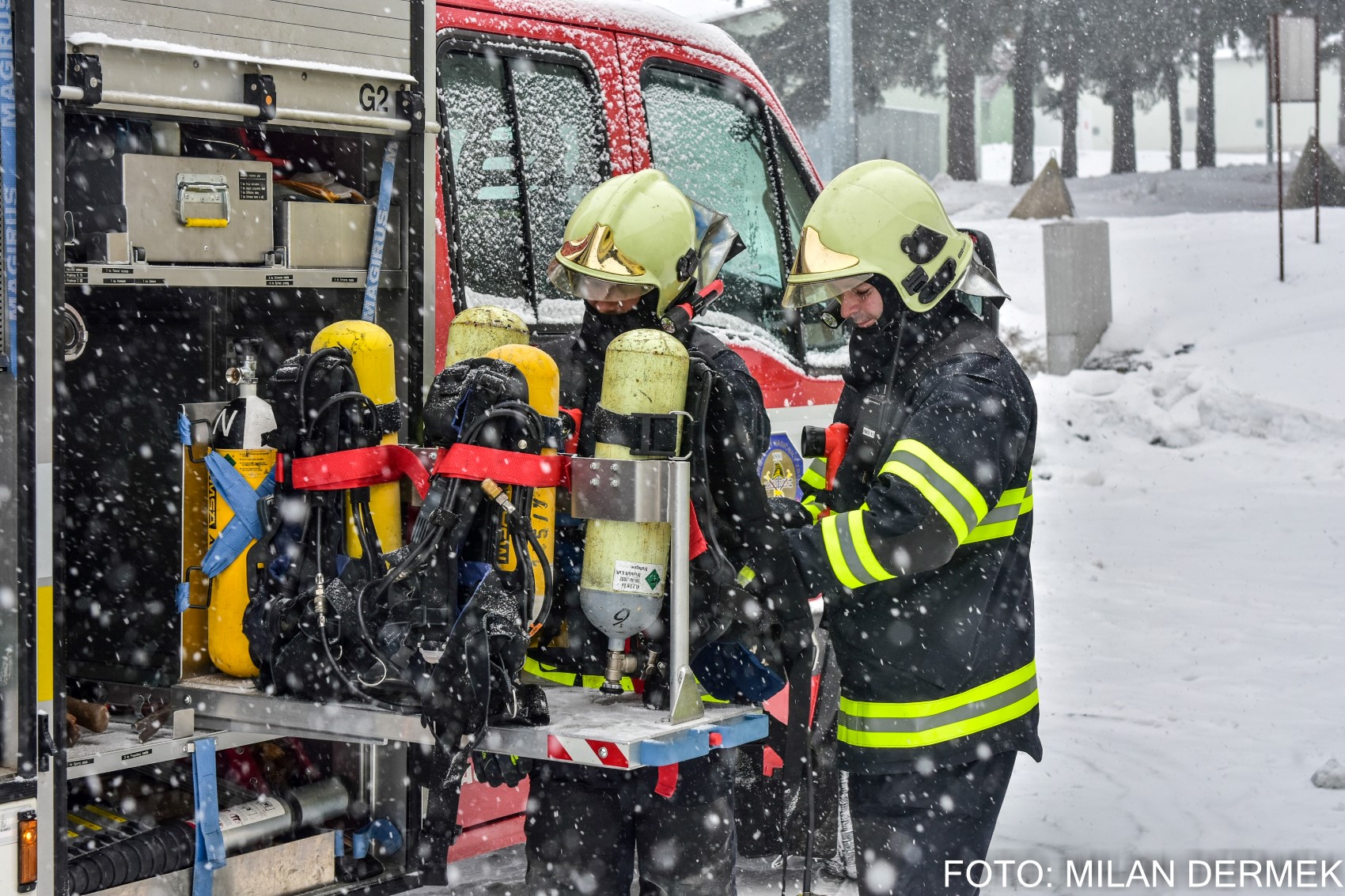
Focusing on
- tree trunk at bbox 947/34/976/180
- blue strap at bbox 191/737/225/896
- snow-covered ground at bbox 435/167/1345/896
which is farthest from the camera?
tree trunk at bbox 947/34/976/180

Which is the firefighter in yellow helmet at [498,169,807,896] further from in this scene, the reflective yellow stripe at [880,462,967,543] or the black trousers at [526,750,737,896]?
the reflective yellow stripe at [880,462,967,543]

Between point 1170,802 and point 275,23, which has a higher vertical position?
point 275,23

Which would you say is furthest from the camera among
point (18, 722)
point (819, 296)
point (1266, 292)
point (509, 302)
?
point (1266, 292)

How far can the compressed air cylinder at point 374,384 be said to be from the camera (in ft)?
11.3

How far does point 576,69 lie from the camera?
484cm

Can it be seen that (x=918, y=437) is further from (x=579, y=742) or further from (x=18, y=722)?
(x=18, y=722)

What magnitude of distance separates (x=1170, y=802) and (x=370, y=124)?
12.6 ft

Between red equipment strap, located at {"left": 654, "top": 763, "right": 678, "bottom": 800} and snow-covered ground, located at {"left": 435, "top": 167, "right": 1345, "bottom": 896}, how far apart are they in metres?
1.55

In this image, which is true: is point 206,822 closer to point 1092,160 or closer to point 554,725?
point 554,725

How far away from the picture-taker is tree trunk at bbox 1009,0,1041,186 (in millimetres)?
30141

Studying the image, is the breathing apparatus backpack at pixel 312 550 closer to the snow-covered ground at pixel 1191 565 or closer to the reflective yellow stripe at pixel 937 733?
the reflective yellow stripe at pixel 937 733

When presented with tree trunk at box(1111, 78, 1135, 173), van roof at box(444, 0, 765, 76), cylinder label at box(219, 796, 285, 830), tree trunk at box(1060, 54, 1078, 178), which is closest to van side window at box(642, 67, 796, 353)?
van roof at box(444, 0, 765, 76)

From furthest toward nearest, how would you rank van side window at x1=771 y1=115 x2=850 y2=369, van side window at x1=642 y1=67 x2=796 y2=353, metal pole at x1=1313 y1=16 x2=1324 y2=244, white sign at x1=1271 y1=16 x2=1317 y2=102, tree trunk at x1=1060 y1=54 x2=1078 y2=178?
tree trunk at x1=1060 y1=54 x2=1078 y2=178, metal pole at x1=1313 y1=16 x2=1324 y2=244, white sign at x1=1271 y1=16 x2=1317 y2=102, van side window at x1=771 y1=115 x2=850 y2=369, van side window at x1=642 y1=67 x2=796 y2=353

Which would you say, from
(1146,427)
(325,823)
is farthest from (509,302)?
(1146,427)
